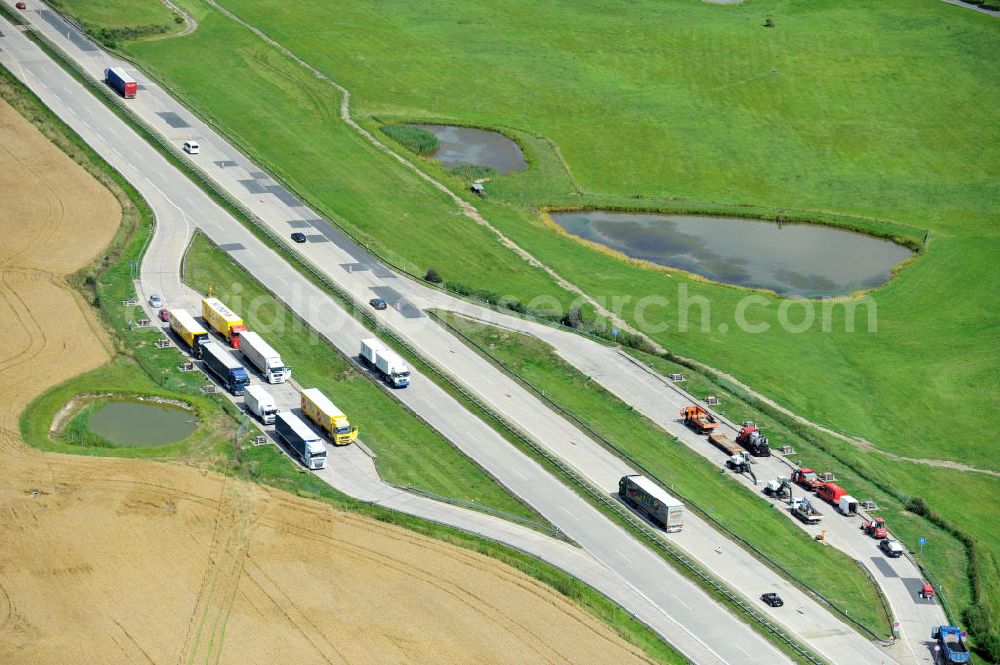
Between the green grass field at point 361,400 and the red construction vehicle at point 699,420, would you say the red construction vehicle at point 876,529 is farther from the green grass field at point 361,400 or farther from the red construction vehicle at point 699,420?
the green grass field at point 361,400

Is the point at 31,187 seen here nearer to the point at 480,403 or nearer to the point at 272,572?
the point at 480,403

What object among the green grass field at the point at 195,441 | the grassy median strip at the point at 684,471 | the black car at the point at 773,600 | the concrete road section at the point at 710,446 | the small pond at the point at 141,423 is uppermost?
the concrete road section at the point at 710,446

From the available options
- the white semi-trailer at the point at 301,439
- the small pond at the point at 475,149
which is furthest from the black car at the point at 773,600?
the small pond at the point at 475,149

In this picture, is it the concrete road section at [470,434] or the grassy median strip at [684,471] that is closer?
the concrete road section at [470,434]

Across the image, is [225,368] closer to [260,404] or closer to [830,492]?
[260,404]

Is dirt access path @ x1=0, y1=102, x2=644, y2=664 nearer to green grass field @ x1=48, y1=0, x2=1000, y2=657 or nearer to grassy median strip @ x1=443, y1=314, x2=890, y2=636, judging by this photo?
grassy median strip @ x1=443, y1=314, x2=890, y2=636

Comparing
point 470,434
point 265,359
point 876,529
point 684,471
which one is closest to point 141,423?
point 265,359
